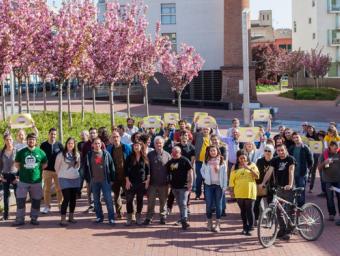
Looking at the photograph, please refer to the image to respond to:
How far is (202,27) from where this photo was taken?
4709 cm

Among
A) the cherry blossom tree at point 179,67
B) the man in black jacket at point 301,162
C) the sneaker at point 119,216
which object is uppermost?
the cherry blossom tree at point 179,67

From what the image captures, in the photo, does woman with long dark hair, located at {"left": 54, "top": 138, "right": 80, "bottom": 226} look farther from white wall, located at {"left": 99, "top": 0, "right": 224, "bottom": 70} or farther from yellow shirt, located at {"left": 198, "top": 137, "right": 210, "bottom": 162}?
white wall, located at {"left": 99, "top": 0, "right": 224, "bottom": 70}

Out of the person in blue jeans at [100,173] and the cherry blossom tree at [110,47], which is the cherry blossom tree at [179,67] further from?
the person in blue jeans at [100,173]

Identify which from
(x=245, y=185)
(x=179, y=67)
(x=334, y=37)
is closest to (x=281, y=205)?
(x=245, y=185)

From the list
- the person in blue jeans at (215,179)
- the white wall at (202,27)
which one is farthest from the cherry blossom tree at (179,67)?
the white wall at (202,27)

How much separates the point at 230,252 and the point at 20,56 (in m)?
9.84

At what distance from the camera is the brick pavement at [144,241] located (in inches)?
377

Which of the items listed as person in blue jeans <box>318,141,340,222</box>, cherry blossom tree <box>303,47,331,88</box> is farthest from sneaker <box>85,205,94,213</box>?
cherry blossom tree <box>303,47,331,88</box>

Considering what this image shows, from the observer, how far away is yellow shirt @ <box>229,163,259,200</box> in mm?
10211

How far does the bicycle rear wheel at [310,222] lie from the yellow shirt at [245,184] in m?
0.88

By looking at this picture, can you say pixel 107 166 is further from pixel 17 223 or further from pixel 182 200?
pixel 17 223

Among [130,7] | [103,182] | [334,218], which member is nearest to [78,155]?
[103,182]

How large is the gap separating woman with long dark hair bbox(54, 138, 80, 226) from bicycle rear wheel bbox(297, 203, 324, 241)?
4199 millimetres

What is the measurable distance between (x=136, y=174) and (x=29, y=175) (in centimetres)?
200
